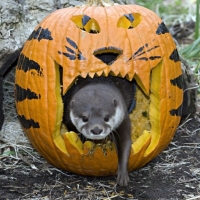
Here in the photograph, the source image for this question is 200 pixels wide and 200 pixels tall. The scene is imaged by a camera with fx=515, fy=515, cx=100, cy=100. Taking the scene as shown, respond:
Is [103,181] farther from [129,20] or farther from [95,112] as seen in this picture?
[129,20]

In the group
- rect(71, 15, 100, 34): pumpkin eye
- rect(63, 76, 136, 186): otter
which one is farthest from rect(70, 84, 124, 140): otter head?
rect(71, 15, 100, 34): pumpkin eye

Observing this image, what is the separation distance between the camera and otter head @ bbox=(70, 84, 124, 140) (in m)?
3.00

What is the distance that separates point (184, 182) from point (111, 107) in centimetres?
72

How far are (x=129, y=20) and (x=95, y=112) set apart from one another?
27.4 inches

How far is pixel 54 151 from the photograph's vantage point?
129 inches

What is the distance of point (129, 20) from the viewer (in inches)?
132

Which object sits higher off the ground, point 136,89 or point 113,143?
point 136,89

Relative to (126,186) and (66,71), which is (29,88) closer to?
(66,71)

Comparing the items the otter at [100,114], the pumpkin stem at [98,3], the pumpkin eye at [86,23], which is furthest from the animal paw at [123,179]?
the pumpkin stem at [98,3]

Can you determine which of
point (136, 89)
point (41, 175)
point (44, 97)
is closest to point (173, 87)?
point (136, 89)

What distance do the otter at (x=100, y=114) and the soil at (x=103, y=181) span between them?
162 millimetres

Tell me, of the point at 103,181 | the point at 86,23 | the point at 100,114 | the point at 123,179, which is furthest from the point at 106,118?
the point at 86,23

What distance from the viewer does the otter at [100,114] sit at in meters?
3.03

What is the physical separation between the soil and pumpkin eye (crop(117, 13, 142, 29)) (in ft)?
3.26
